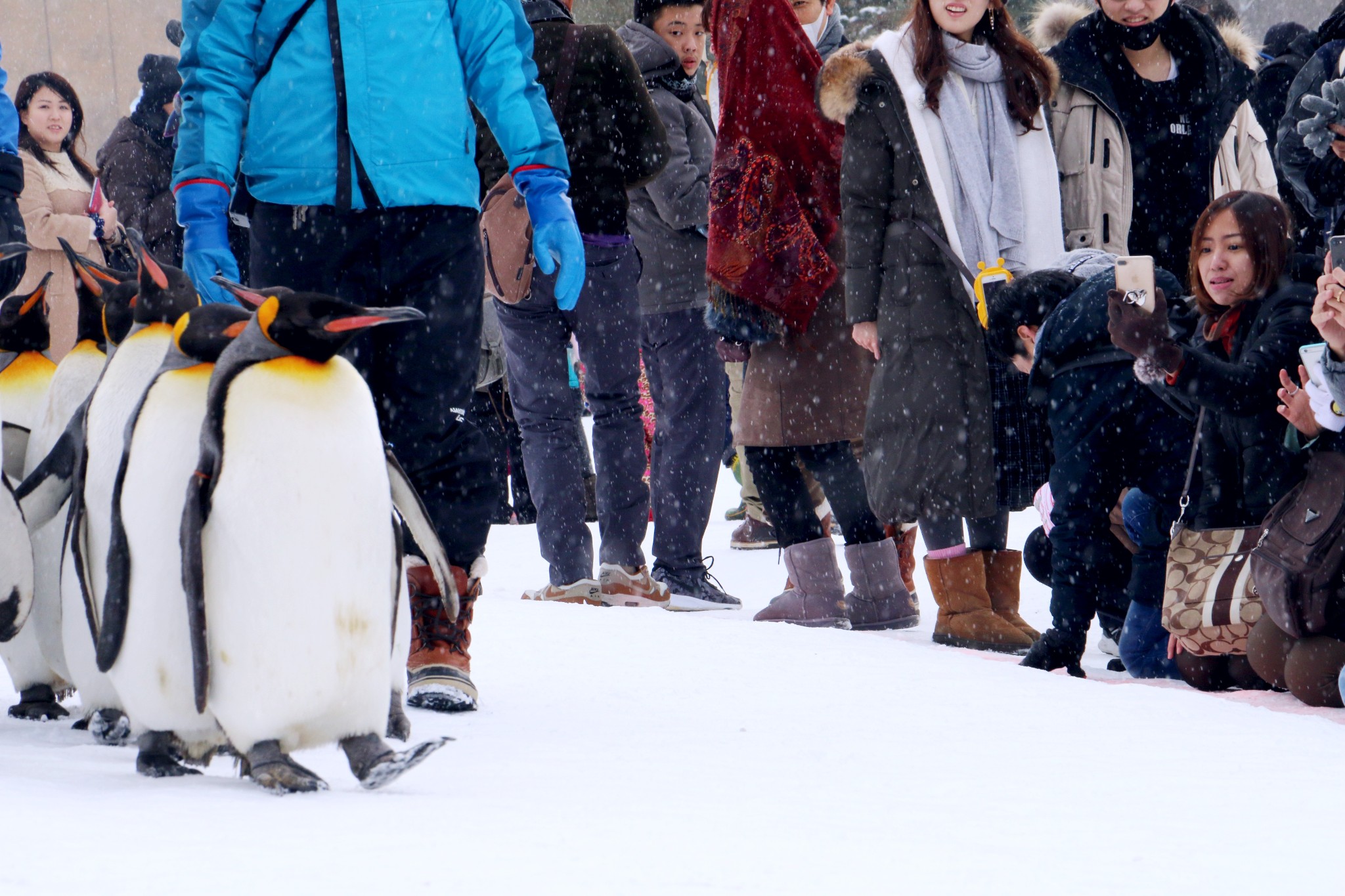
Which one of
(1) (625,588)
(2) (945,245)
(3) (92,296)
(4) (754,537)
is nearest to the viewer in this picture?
(3) (92,296)

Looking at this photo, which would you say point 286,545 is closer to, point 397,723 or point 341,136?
point 397,723

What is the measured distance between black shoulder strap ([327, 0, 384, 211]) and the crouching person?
1715 millimetres

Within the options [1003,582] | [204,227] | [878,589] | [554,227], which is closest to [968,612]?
[1003,582]

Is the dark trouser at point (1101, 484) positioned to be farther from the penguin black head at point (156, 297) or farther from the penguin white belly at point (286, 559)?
the penguin black head at point (156, 297)

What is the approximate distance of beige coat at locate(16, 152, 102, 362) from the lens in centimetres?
654

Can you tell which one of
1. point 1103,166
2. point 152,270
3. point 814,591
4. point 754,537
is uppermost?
point 1103,166

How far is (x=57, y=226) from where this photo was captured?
6555mm

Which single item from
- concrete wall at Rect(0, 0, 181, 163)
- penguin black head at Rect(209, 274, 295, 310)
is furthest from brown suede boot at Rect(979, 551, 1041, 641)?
concrete wall at Rect(0, 0, 181, 163)

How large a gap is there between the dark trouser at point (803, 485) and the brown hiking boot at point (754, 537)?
176cm

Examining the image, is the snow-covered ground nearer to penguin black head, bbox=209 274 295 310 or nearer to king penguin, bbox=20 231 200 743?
king penguin, bbox=20 231 200 743

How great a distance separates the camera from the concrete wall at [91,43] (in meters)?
12.7

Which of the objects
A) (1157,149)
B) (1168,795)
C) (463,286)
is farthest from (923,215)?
(1168,795)

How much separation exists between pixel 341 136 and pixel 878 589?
2.09 m

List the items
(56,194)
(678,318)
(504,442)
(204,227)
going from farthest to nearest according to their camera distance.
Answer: (504,442)
(56,194)
(678,318)
(204,227)
